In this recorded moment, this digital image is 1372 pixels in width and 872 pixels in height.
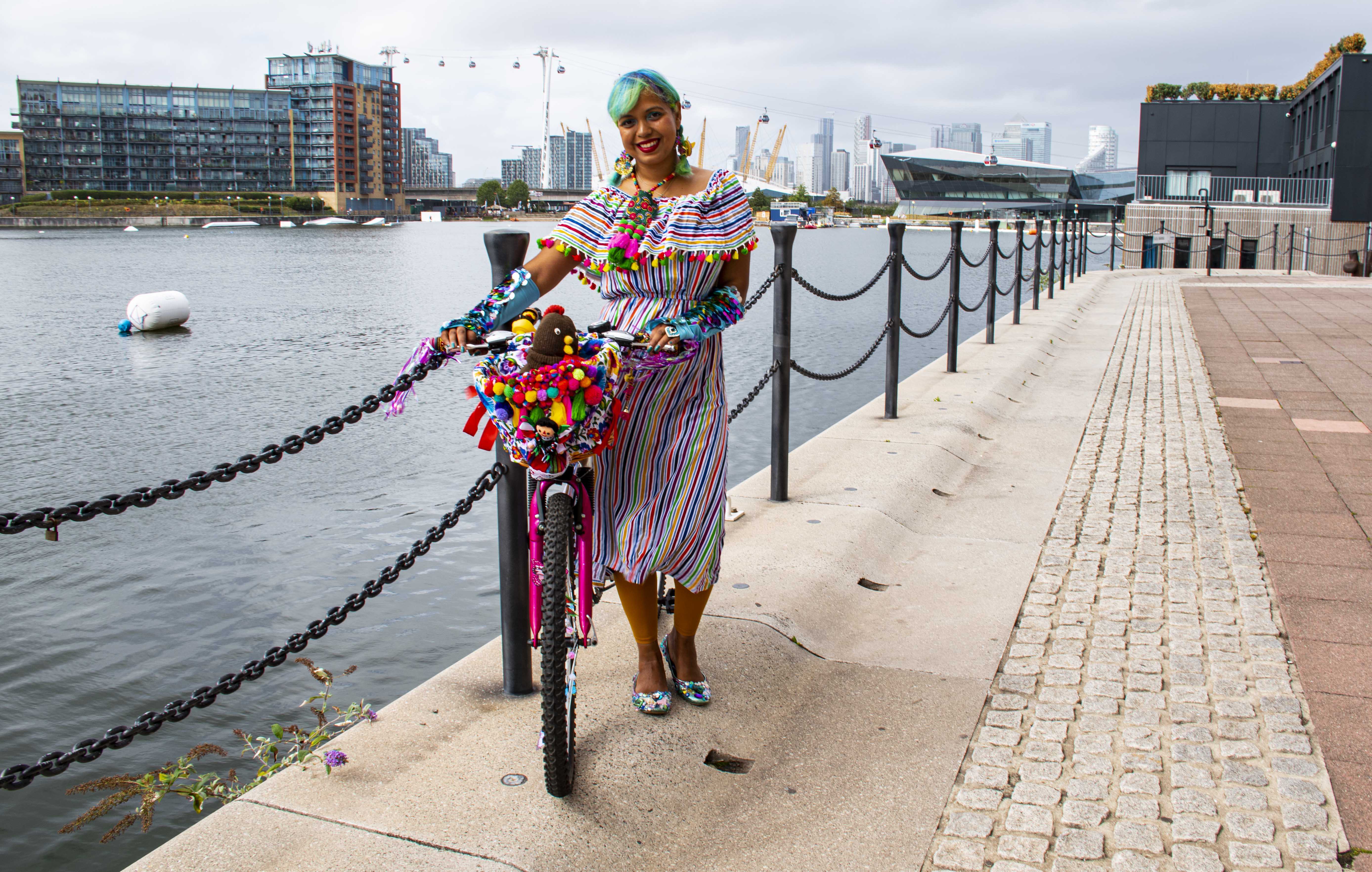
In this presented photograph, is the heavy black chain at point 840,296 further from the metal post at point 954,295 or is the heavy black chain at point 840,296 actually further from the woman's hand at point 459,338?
the woman's hand at point 459,338

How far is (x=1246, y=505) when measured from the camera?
500 centimetres

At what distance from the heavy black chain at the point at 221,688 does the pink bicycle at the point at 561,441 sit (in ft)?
1.27

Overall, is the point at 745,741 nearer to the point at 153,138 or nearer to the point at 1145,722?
the point at 1145,722

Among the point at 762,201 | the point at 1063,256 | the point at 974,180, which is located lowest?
the point at 1063,256

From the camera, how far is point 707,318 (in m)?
2.53

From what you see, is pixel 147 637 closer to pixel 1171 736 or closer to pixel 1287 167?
pixel 1171 736

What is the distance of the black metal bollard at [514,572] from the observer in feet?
9.41

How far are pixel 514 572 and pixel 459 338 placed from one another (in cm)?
81

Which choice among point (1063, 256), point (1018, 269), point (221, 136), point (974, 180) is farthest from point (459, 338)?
point (221, 136)

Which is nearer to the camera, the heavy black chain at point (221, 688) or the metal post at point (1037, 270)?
the heavy black chain at point (221, 688)

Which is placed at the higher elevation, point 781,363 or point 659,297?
point 659,297

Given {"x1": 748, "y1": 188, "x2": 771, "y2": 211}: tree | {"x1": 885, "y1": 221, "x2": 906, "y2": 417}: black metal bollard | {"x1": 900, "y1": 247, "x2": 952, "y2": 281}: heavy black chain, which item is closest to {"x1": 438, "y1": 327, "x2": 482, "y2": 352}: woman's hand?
{"x1": 885, "y1": 221, "x2": 906, "y2": 417}: black metal bollard

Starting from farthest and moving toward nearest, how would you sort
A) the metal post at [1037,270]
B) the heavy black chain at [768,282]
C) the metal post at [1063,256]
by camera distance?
the metal post at [1063,256], the metal post at [1037,270], the heavy black chain at [768,282]

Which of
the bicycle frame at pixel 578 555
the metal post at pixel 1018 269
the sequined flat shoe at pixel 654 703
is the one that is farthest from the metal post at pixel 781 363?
the metal post at pixel 1018 269
